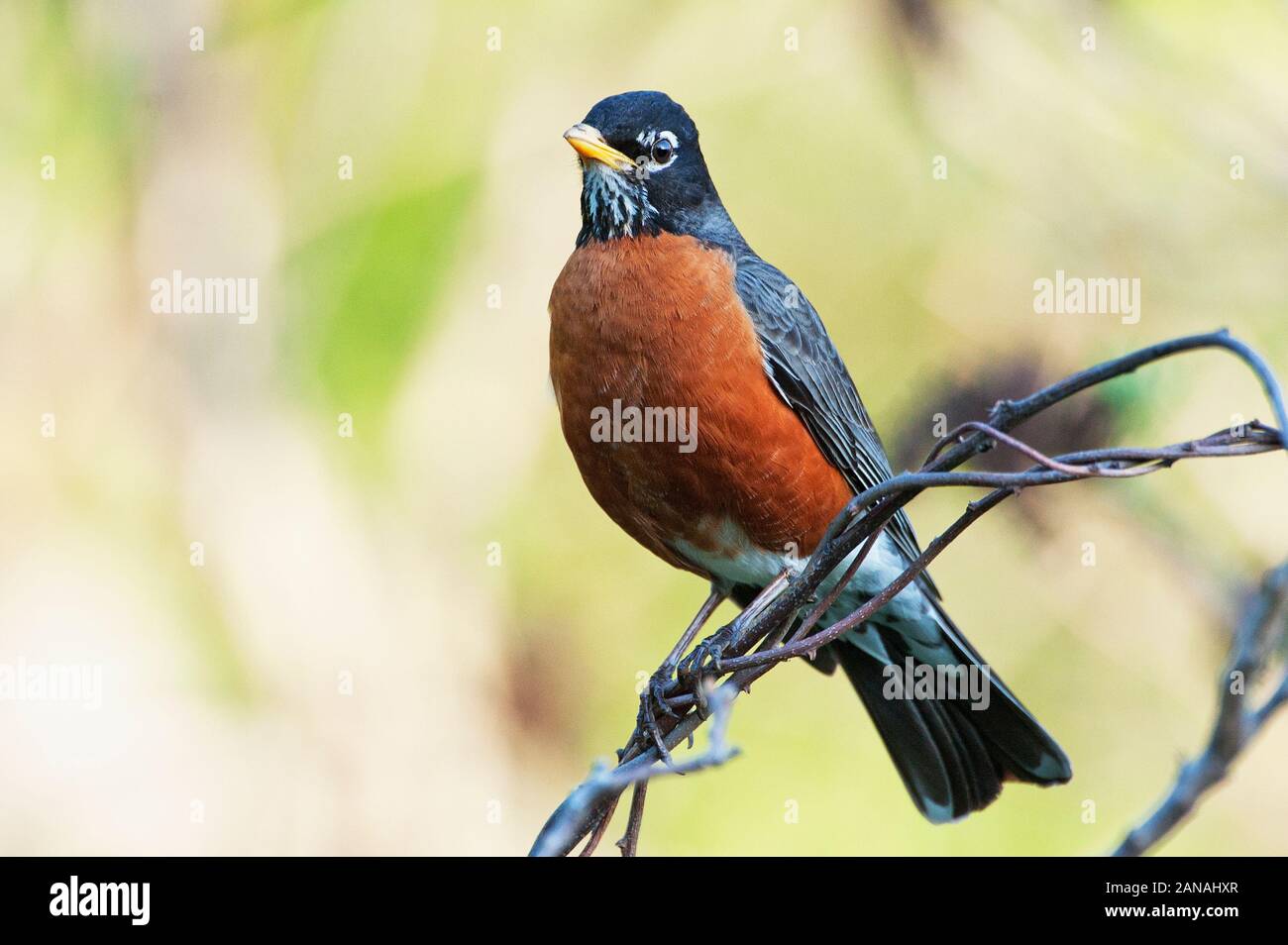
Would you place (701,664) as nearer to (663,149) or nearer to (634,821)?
(634,821)

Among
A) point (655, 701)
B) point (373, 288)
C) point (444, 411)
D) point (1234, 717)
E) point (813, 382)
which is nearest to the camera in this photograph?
point (1234, 717)

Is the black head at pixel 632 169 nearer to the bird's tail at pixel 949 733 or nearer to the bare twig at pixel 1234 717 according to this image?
the bird's tail at pixel 949 733

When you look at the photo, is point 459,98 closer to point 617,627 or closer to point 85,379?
point 85,379

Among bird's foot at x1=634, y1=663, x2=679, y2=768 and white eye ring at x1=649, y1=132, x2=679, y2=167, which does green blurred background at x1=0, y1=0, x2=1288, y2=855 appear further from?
bird's foot at x1=634, y1=663, x2=679, y2=768

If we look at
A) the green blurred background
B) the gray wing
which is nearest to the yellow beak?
the gray wing

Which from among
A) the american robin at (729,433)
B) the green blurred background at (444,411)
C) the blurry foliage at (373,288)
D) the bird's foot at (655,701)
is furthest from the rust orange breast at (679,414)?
the blurry foliage at (373,288)

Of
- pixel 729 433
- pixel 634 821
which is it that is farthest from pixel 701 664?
pixel 634 821
